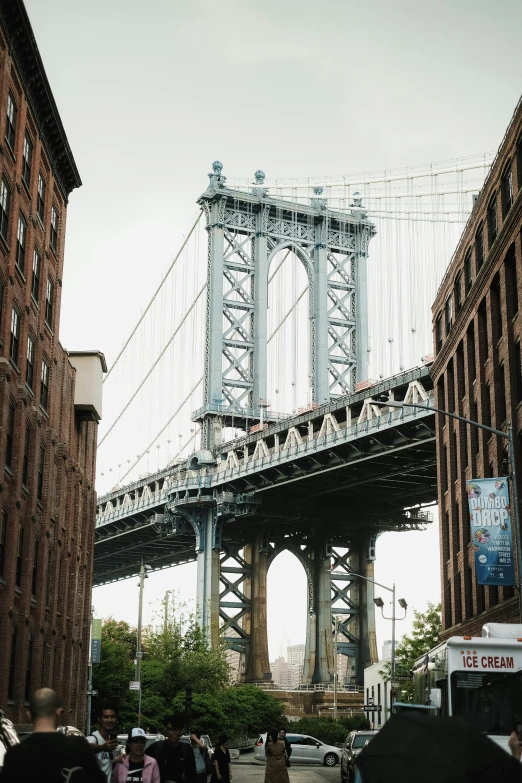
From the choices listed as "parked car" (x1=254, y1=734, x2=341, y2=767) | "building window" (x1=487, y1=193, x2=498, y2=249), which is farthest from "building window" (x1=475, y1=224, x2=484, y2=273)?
"parked car" (x1=254, y1=734, x2=341, y2=767)

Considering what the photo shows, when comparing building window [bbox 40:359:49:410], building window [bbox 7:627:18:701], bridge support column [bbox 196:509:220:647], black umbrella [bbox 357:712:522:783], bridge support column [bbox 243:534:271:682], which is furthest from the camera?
bridge support column [bbox 243:534:271:682]

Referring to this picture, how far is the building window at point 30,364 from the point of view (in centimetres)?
3988

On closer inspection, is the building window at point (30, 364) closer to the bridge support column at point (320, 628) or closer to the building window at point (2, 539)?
the building window at point (2, 539)

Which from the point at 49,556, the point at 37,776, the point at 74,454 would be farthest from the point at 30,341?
the point at 37,776

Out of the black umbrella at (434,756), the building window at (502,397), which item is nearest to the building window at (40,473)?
the building window at (502,397)

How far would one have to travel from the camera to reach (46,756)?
6633mm

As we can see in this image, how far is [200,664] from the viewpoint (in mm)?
72375

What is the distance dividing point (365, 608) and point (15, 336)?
226ft

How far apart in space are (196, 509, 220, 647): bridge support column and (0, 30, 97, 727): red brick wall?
37073mm

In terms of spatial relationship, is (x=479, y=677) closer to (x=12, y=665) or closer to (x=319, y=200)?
(x=12, y=665)

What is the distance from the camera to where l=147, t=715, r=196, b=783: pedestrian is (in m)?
13.6

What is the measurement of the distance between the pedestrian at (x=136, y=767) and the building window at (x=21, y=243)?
27.5 metres

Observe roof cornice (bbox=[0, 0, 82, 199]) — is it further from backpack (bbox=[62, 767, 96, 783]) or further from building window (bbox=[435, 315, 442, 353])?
backpack (bbox=[62, 767, 96, 783])

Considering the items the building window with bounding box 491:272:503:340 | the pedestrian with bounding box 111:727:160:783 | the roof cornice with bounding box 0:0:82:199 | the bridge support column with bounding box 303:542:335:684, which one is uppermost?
the roof cornice with bounding box 0:0:82:199
